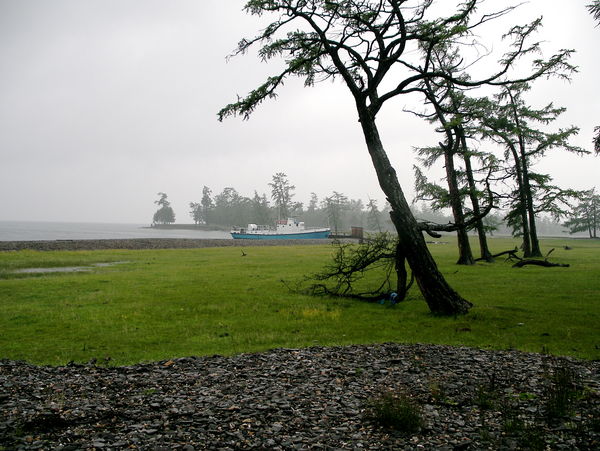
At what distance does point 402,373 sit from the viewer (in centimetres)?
733

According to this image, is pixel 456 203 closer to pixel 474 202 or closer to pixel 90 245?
pixel 474 202

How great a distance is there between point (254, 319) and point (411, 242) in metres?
5.47

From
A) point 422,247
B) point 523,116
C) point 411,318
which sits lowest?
point 411,318

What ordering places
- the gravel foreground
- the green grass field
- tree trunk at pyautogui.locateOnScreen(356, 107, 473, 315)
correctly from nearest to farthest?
the gravel foreground
the green grass field
tree trunk at pyautogui.locateOnScreen(356, 107, 473, 315)

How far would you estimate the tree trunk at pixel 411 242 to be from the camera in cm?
1231

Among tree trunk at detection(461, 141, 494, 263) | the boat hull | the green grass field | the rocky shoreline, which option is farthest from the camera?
the boat hull

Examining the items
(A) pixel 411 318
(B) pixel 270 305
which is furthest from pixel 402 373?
(B) pixel 270 305

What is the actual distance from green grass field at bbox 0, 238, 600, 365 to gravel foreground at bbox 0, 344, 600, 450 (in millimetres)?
1348

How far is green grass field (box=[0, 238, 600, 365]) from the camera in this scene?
9578 mm

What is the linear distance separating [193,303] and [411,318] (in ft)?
26.6

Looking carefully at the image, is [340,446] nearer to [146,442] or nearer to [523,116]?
[146,442]

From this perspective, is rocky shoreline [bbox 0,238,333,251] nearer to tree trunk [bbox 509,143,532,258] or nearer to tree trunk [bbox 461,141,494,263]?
tree trunk [bbox 461,141,494,263]

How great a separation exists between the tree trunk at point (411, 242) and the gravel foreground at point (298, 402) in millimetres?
3877

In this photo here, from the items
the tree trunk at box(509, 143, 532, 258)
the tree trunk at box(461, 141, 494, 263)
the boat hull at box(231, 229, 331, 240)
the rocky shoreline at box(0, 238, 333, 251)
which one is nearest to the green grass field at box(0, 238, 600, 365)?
the tree trunk at box(461, 141, 494, 263)
